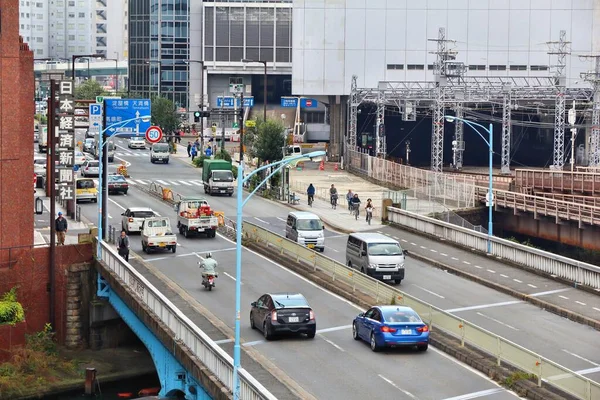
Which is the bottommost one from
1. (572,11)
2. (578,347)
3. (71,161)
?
(578,347)

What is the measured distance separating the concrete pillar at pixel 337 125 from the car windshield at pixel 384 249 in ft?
237

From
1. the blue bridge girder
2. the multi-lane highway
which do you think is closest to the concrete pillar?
the multi-lane highway

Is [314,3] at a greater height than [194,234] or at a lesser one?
greater

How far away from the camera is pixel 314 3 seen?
396 feet

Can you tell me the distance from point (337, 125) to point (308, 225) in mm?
64911

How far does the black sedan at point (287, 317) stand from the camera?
120 feet

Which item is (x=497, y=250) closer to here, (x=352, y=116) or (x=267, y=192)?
(x=267, y=192)

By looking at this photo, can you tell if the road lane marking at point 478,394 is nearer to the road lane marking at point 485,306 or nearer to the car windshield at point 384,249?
the road lane marking at point 485,306

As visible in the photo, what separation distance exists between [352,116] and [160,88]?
2514 inches

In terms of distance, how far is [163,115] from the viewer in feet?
441

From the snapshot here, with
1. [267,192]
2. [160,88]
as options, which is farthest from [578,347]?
[160,88]

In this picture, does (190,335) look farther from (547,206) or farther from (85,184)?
(85,184)

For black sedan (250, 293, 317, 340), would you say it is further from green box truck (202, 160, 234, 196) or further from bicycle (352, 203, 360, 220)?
green box truck (202, 160, 234, 196)

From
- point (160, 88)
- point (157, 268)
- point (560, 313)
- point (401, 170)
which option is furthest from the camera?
point (160, 88)
